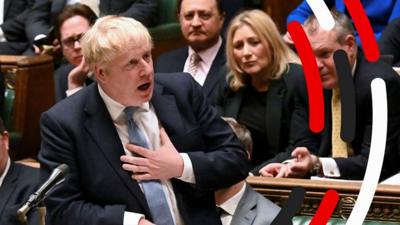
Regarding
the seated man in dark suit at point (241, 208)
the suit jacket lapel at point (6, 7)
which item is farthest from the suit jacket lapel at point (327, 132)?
the suit jacket lapel at point (6, 7)

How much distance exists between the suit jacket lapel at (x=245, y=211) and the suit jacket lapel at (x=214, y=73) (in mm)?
820

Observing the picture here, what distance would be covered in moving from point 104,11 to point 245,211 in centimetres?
158

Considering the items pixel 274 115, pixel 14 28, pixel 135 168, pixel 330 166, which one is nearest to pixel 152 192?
pixel 135 168

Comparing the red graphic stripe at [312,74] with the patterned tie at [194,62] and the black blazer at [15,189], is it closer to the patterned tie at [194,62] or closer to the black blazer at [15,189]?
the black blazer at [15,189]

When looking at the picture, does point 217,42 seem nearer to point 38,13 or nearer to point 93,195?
point 38,13

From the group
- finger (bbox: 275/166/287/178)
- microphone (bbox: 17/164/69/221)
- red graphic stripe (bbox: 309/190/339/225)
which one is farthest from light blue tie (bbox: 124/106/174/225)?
finger (bbox: 275/166/287/178)

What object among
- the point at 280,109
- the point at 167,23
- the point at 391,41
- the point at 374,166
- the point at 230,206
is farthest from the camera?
the point at 167,23

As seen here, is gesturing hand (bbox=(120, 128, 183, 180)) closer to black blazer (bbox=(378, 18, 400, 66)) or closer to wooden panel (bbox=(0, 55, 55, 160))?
black blazer (bbox=(378, 18, 400, 66))

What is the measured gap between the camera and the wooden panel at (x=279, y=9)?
3.25 meters

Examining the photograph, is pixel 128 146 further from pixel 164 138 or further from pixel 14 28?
pixel 14 28

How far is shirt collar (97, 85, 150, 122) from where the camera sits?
1553 millimetres

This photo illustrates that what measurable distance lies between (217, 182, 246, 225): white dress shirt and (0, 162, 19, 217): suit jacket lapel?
0.58 m

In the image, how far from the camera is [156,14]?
323 cm

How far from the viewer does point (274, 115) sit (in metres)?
2.36
